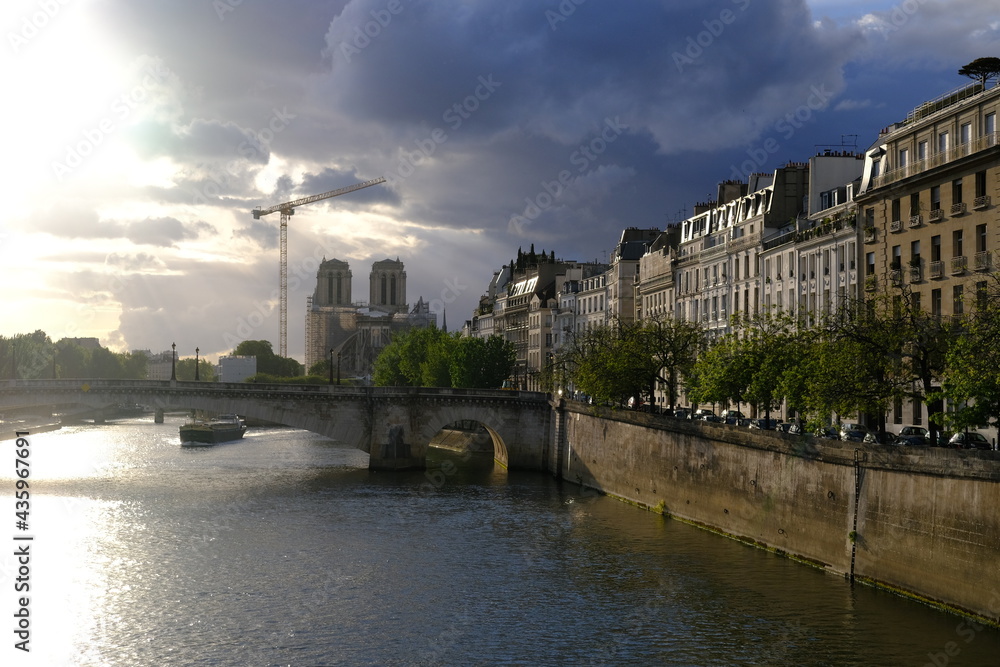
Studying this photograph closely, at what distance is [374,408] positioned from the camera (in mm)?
81625

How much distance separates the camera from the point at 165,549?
156 ft

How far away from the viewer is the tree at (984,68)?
45844mm

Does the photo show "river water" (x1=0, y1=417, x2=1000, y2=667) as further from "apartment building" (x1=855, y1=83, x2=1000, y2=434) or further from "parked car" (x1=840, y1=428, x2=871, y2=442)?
"apartment building" (x1=855, y1=83, x2=1000, y2=434)

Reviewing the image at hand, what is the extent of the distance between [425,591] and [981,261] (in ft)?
84.8

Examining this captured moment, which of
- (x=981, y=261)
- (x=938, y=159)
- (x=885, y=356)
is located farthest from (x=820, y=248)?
(x=885, y=356)

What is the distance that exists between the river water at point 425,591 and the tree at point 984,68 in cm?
2149

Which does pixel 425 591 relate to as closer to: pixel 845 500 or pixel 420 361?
pixel 845 500

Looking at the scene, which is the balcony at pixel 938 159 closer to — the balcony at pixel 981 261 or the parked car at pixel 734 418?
the balcony at pixel 981 261

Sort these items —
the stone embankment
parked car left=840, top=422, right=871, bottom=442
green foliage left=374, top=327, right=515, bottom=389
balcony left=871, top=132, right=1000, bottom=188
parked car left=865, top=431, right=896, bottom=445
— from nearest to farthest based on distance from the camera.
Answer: the stone embankment, parked car left=865, top=431, right=896, bottom=445, balcony left=871, top=132, right=1000, bottom=188, parked car left=840, top=422, right=871, bottom=442, green foliage left=374, top=327, right=515, bottom=389

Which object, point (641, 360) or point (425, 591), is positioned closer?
point (425, 591)

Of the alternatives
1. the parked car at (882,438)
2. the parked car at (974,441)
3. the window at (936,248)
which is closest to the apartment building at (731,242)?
the window at (936,248)

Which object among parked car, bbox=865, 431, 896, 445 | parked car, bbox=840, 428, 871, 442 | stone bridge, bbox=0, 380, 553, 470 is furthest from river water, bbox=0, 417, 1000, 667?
stone bridge, bbox=0, 380, 553, 470

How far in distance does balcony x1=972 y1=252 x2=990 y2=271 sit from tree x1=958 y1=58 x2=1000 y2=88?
22.9ft

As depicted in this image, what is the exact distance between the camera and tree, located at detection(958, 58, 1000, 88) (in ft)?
150
